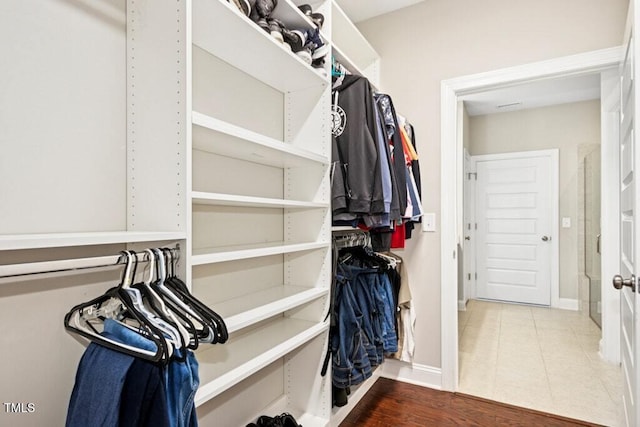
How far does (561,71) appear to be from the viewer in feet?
6.91

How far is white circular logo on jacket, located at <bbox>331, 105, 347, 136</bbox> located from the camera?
6.12 ft

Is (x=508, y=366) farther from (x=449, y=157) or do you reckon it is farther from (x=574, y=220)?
(x=574, y=220)

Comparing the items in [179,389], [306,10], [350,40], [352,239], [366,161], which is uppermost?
[350,40]

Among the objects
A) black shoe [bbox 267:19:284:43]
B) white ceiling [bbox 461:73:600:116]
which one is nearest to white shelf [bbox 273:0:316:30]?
black shoe [bbox 267:19:284:43]

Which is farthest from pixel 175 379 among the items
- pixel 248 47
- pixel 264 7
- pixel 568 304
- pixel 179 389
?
pixel 568 304

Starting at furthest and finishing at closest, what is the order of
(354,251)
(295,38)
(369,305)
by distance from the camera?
1. (354,251)
2. (369,305)
3. (295,38)

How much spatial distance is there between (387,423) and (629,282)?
1432 millimetres

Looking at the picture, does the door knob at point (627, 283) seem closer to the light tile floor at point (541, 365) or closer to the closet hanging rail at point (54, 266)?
the light tile floor at point (541, 365)

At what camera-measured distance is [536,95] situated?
4.23m

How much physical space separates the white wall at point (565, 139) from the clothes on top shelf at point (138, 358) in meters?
5.13

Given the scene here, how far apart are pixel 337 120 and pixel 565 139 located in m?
4.16

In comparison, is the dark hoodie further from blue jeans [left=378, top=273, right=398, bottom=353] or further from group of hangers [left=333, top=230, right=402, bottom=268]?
blue jeans [left=378, top=273, right=398, bottom=353]

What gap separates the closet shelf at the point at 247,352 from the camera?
1196 millimetres

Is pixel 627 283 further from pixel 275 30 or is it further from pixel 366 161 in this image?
pixel 275 30
